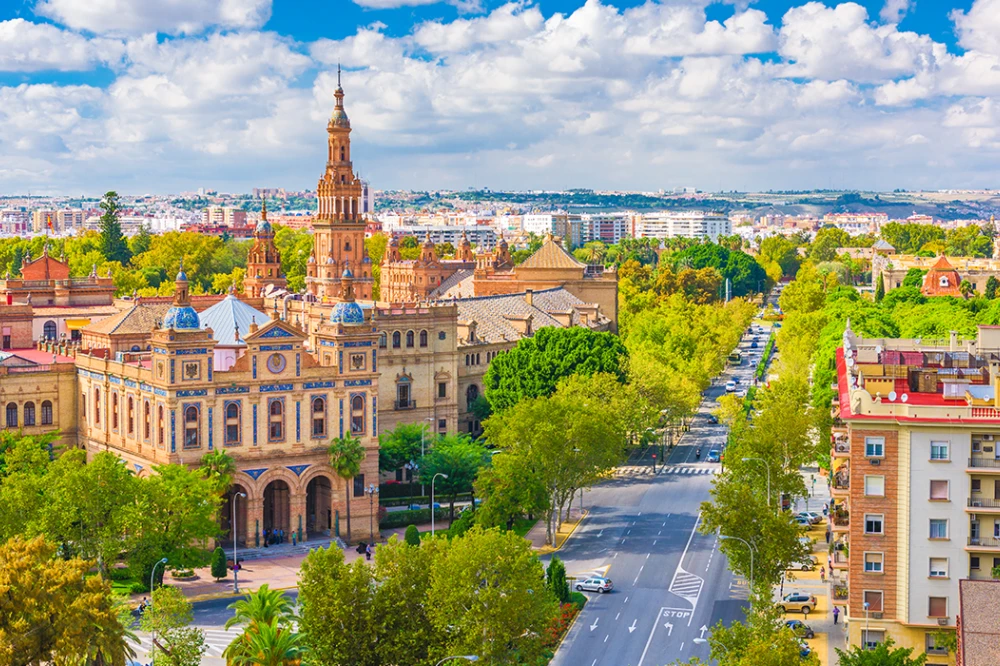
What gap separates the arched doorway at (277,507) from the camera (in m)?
95.6

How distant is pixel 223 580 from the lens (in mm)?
86438

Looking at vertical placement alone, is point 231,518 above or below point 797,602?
above

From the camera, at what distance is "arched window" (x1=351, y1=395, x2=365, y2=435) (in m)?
97.5

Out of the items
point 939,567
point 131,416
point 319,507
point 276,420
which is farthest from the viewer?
point 319,507

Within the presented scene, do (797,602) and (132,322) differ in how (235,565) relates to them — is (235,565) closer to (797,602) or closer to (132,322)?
(132,322)

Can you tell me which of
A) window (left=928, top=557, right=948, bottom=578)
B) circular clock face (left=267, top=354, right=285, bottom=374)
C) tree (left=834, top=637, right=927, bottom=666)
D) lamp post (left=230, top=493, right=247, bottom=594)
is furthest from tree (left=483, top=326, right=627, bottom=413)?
tree (left=834, top=637, right=927, bottom=666)

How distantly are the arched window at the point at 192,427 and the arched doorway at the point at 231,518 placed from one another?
392 centimetres

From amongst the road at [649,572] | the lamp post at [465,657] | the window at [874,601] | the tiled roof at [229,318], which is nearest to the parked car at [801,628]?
the road at [649,572]

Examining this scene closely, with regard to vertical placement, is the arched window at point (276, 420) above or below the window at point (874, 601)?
above

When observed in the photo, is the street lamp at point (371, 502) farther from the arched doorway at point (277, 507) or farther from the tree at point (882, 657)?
the tree at point (882, 657)

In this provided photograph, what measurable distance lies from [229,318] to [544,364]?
2978cm

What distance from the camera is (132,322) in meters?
106

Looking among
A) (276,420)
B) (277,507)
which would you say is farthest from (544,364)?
(276,420)

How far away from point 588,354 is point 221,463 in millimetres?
41083
